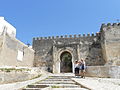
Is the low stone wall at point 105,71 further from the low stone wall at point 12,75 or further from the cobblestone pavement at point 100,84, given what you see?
the low stone wall at point 12,75

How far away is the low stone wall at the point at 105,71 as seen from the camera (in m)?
7.05

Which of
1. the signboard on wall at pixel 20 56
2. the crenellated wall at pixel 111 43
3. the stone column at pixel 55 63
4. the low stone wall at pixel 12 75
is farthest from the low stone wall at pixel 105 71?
the stone column at pixel 55 63

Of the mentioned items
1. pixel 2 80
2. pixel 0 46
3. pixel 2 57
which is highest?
pixel 0 46

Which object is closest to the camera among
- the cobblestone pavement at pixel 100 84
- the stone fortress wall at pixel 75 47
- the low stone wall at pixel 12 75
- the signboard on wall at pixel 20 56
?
the cobblestone pavement at pixel 100 84

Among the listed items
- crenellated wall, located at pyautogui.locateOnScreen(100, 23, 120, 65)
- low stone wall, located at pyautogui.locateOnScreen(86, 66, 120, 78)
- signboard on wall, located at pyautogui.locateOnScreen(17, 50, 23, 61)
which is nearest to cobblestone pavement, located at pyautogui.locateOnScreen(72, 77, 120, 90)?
low stone wall, located at pyautogui.locateOnScreen(86, 66, 120, 78)

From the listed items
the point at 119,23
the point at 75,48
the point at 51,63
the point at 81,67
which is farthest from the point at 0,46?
the point at 119,23

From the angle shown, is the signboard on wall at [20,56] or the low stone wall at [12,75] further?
the signboard on wall at [20,56]

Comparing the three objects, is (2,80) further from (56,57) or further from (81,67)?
(56,57)

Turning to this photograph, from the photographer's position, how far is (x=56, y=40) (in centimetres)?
1716

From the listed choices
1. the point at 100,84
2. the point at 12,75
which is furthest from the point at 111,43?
the point at 12,75

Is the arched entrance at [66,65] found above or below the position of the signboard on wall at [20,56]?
below

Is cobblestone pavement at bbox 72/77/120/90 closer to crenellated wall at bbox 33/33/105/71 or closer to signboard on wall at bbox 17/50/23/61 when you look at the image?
signboard on wall at bbox 17/50/23/61

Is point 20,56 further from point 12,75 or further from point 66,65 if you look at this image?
point 66,65

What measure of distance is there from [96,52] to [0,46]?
37.6ft
